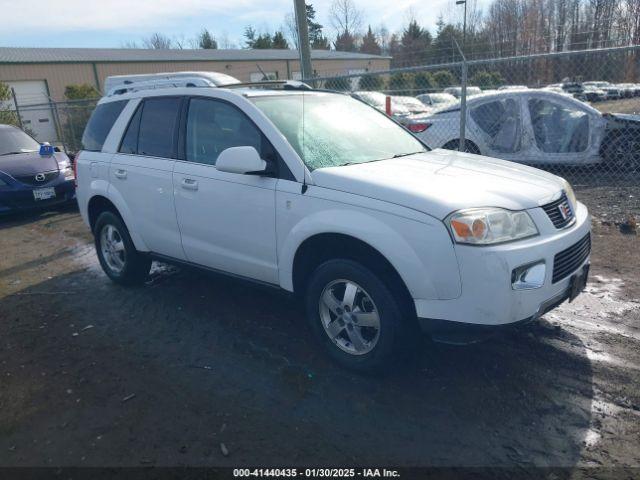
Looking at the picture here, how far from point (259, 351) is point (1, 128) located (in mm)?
8863

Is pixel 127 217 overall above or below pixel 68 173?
above

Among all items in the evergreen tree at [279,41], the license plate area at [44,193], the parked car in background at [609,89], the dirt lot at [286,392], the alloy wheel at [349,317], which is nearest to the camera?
the dirt lot at [286,392]

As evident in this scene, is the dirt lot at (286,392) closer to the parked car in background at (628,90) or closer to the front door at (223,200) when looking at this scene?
the front door at (223,200)

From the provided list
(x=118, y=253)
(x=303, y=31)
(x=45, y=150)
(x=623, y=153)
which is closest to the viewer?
(x=118, y=253)

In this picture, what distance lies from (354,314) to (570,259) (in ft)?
4.58

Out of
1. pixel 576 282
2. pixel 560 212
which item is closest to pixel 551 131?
pixel 560 212

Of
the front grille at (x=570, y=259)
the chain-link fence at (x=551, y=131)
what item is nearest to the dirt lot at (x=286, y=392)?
the front grille at (x=570, y=259)

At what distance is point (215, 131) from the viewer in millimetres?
4215

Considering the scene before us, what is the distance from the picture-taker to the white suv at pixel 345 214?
2951 millimetres

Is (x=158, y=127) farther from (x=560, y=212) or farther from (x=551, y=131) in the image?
(x=551, y=131)

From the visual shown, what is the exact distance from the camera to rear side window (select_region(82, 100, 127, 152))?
17.2 ft

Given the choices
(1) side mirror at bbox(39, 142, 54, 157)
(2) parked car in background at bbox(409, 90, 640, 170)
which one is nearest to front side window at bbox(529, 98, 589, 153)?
(2) parked car in background at bbox(409, 90, 640, 170)

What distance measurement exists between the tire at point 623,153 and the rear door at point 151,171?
7311 millimetres

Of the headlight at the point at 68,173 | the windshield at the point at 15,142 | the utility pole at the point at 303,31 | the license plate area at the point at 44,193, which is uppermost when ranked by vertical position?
the utility pole at the point at 303,31
